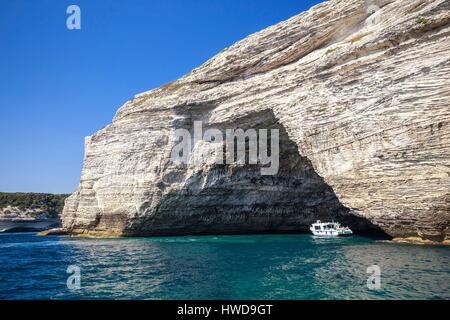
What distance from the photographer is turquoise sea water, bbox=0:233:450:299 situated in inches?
534

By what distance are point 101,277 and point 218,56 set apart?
2823cm

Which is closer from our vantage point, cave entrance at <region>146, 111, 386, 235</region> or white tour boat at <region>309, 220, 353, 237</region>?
white tour boat at <region>309, 220, 353, 237</region>

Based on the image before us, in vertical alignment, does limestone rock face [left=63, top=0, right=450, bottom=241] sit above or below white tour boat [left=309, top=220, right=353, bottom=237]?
above

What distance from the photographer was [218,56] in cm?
3941

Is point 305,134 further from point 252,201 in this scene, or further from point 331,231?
point 252,201

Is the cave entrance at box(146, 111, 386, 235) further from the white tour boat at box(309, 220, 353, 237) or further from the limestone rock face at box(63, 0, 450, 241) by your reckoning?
the white tour boat at box(309, 220, 353, 237)

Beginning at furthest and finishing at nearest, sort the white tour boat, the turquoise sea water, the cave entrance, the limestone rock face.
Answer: the cave entrance < the white tour boat < the limestone rock face < the turquoise sea water

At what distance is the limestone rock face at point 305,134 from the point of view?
23.4m

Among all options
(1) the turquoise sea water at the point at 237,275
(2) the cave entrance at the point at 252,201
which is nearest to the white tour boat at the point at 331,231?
(2) the cave entrance at the point at 252,201

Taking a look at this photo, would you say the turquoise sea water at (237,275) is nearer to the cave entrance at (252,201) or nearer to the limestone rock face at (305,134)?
the limestone rock face at (305,134)

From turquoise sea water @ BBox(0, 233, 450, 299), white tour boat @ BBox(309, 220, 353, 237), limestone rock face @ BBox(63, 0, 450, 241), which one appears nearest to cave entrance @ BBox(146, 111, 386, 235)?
limestone rock face @ BBox(63, 0, 450, 241)

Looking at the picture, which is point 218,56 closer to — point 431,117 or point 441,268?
point 431,117

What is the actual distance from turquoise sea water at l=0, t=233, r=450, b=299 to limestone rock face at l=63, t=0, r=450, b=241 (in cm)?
547

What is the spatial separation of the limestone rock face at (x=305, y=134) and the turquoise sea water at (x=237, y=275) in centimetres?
547
